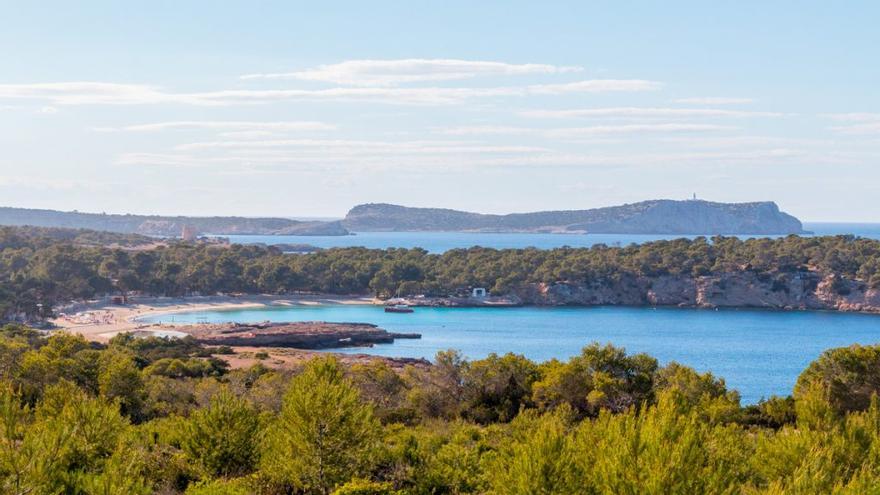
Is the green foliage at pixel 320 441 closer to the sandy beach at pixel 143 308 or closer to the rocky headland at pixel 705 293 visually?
the sandy beach at pixel 143 308

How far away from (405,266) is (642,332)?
42.2 meters

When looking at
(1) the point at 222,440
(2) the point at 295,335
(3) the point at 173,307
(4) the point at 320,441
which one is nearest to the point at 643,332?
(2) the point at 295,335

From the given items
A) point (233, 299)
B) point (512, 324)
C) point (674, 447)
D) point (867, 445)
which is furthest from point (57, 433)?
point (233, 299)

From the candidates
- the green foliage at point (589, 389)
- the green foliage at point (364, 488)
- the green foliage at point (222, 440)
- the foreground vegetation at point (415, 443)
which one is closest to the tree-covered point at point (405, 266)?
the foreground vegetation at point (415, 443)

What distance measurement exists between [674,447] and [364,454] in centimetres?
874

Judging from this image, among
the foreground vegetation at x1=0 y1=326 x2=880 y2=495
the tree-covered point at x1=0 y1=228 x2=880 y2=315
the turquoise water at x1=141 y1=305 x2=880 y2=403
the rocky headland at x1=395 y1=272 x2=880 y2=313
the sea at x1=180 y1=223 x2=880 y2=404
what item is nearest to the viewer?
the foreground vegetation at x1=0 y1=326 x2=880 y2=495

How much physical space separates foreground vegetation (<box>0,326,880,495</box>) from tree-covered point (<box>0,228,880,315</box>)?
80931mm

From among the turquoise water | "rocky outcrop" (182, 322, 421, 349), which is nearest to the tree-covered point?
the turquoise water

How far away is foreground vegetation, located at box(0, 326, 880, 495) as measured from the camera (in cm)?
1855

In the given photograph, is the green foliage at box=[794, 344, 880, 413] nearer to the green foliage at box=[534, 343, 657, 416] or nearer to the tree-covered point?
the green foliage at box=[534, 343, 657, 416]

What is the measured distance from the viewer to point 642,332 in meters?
98.9

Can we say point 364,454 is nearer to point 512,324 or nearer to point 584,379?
point 584,379

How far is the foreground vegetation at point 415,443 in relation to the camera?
60.8ft

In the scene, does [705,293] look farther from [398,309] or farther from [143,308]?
[143,308]
